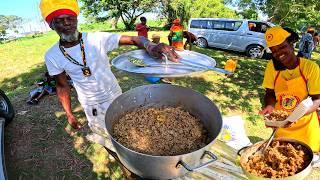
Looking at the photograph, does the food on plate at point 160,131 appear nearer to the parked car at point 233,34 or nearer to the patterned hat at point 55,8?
the patterned hat at point 55,8

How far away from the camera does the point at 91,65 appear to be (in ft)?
8.63

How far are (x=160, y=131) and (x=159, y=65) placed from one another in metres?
0.57

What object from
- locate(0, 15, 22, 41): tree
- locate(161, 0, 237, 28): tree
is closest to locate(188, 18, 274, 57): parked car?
locate(161, 0, 237, 28): tree

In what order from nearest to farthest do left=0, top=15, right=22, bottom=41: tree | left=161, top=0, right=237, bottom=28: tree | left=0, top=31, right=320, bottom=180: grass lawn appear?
left=0, top=31, right=320, bottom=180: grass lawn
left=161, top=0, right=237, bottom=28: tree
left=0, top=15, right=22, bottom=41: tree

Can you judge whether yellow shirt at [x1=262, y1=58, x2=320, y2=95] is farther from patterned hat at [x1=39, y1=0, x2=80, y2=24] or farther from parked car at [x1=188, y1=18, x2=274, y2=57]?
parked car at [x1=188, y1=18, x2=274, y2=57]

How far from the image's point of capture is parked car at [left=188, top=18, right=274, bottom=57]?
12.4 metres

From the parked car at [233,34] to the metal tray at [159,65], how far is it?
10.1 m

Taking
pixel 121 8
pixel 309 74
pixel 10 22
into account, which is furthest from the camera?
pixel 10 22

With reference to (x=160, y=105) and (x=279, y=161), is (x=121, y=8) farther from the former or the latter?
(x=279, y=161)

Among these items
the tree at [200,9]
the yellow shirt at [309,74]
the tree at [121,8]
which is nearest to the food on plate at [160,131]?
the yellow shirt at [309,74]

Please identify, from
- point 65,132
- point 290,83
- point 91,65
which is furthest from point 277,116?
point 65,132

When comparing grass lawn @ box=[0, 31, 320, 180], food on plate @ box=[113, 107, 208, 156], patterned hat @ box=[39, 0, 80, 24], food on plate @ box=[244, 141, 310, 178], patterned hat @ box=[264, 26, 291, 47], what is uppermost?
patterned hat @ box=[39, 0, 80, 24]

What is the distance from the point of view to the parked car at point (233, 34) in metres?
12.4

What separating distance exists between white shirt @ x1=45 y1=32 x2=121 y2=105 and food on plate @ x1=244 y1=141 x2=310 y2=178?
1.50 meters
